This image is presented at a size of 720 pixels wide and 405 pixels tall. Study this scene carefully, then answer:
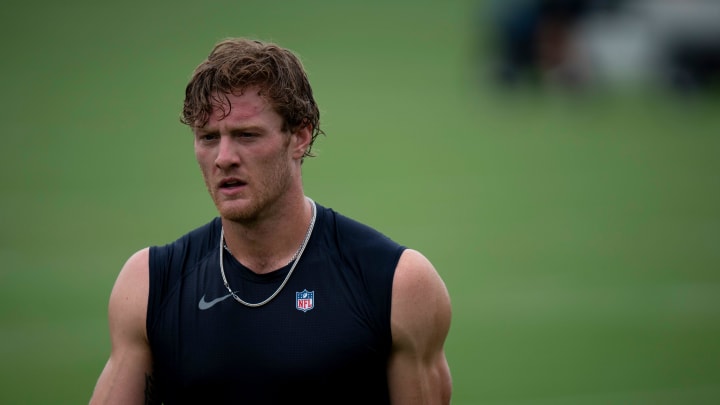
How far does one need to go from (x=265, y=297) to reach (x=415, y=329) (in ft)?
1.75

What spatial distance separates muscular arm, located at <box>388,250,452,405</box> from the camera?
4004 millimetres

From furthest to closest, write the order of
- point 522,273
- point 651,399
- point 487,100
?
point 487,100 → point 522,273 → point 651,399

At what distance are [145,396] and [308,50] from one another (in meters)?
21.2

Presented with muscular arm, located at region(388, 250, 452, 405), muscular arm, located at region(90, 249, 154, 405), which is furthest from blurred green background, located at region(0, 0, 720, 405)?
muscular arm, located at region(388, 250, 452, 405)

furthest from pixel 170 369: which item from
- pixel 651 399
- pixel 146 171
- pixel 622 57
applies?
pixel 622 57

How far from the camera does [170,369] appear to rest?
4.03 m

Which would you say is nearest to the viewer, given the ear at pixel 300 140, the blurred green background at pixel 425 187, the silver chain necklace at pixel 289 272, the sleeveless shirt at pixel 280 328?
the sleeveless shirt at pixel 280 328

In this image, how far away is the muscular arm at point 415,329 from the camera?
4.00 metres

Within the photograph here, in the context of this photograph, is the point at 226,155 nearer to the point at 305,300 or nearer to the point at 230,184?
the point at 230,184

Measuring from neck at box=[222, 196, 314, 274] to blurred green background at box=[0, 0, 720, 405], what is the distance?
513cm

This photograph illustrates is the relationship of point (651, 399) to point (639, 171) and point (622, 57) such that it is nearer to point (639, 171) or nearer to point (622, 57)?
point (639, 171)

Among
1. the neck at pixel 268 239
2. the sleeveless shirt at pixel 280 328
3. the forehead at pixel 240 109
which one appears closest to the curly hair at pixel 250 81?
the forehead at pixel 240 109

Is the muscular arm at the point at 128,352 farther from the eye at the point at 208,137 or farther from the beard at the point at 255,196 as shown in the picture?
the eye at the point at 208,137

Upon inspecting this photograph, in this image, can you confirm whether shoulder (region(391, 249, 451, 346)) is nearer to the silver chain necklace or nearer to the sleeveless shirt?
the sleeveless shirt
